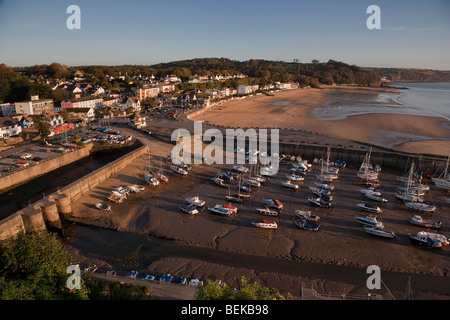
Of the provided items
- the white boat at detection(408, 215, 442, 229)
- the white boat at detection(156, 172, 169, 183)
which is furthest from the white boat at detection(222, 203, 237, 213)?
the white boat at detection(408, 215, 442, 229)

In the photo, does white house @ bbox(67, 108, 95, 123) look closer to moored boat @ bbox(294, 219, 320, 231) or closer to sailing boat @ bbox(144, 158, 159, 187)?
sailing boat @ bbox(144, 158, 159, 187)

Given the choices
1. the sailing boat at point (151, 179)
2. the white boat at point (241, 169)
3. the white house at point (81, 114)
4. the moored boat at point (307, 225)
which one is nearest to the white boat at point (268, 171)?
the white boat at point (241, 169)

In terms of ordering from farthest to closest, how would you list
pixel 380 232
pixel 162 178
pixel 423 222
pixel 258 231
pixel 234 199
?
pixel 162 178
pixel 234 199
pixel 423 222
pixel 258 231
pixel 380 232

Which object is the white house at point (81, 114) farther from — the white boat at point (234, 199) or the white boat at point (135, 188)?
the white boat at point (234, 199)

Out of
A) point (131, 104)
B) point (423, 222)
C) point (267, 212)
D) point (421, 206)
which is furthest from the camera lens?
point (131, 104)

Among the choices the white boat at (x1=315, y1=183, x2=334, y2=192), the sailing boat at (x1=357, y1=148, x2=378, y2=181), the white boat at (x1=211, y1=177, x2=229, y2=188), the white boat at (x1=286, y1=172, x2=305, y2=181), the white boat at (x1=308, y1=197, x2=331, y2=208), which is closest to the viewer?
the white boat at (x1=308, y1=197, x2=331, y2=208)

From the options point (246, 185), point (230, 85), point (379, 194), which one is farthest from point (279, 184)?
point (230, 85)

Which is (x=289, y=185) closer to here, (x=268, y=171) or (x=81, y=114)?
(x=268, y=171)

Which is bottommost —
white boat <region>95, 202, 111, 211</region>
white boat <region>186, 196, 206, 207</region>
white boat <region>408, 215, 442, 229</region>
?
white boat <region>408, 215, 442, 229</region>

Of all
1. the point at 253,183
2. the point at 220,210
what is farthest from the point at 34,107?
the point at 220,210
